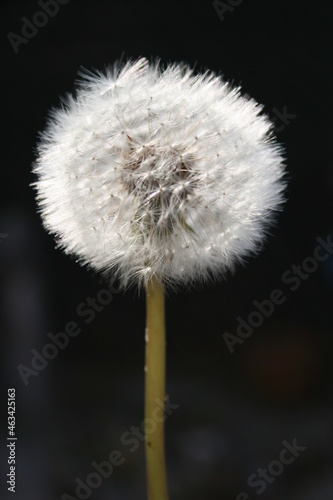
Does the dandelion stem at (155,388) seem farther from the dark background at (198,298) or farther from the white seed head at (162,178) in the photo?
the dark background at (198,298)

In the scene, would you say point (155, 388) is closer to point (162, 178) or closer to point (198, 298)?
point (162, 178)

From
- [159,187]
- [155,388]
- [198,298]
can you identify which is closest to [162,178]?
[159,187]

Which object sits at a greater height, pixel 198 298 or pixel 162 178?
pixel 162 178

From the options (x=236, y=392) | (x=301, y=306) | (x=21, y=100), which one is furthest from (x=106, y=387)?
Answer: (x=21, y=100)

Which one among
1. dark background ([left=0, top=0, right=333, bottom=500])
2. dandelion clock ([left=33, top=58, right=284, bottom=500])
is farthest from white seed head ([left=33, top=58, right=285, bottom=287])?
dark background ([left=0, top=0, right=333, bottom=500])

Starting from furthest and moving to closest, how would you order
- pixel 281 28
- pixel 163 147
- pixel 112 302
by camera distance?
1. pixel 112 302
2. pixel 281 28
3. pixel 163 147

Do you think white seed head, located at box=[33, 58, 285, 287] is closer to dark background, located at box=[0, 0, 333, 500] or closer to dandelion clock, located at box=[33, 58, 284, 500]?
dandelion clock, located at box=[33, 58, 284, 500]

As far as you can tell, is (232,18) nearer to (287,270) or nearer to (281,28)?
Answer: (281,28)
